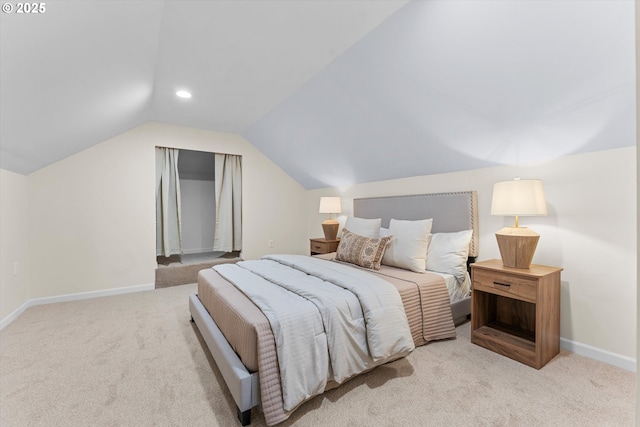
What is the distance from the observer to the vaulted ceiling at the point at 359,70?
154cm

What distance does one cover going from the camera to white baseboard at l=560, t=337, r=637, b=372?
1915 millimetres

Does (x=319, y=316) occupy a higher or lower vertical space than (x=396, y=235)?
lower

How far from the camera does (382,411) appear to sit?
154cm

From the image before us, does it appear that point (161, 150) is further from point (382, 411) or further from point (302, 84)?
point (382, 411)

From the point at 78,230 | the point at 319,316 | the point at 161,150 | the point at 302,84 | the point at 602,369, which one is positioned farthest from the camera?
the point at 161,150

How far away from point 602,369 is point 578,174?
4.59 ft

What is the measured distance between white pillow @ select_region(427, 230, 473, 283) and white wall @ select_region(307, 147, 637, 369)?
51cm

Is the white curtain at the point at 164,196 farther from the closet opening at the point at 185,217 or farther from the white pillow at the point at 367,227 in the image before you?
the white pillow at the point at 367,227

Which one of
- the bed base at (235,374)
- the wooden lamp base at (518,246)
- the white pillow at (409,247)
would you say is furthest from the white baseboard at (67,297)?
the wooden lamp base at (518,246)

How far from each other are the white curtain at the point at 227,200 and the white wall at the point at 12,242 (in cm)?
216

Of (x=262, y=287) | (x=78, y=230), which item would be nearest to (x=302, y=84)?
(x=262, y=287)

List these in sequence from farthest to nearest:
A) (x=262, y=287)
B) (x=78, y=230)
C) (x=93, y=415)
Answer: (x=78, y=230)
(x=262, y=287)
(x=93, y=415)

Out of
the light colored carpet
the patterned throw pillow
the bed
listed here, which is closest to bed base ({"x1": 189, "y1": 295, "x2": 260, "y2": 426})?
the bed

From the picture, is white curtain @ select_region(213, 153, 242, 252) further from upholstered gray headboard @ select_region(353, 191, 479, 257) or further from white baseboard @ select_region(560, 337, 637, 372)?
white baseboard @ select_region(560, 337, 637, 372)
